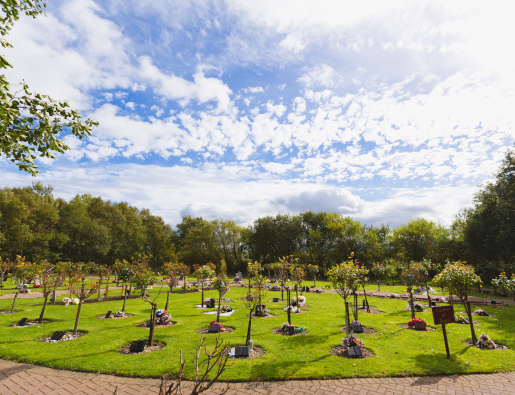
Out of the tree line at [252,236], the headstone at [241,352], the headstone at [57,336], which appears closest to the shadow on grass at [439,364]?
the headstone at [241,352]

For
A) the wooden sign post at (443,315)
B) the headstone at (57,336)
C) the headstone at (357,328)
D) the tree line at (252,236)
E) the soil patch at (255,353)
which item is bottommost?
the soil patch at (255,353)

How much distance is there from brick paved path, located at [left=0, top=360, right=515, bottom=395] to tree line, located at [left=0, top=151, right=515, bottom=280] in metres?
29.8

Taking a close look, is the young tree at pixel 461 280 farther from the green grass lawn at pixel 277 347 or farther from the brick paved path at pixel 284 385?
the brick paved path at pixel 284 385

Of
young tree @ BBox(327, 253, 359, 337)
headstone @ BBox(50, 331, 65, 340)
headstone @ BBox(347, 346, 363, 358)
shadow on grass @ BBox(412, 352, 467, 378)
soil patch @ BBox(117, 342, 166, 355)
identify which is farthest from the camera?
young tree @ BBox(327, 253, 359, 337)

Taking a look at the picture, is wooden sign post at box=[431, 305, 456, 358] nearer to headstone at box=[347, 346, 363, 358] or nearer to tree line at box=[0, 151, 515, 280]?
headstone at box=[347, 346, 363, 358]

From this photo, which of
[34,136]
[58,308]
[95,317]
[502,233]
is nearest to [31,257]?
[58,308]

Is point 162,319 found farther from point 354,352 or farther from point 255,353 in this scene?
point 354,352

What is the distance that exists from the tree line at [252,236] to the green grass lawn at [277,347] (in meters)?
21.2

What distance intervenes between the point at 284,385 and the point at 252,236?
178 feet

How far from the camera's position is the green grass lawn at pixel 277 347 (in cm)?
1006

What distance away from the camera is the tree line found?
117ft

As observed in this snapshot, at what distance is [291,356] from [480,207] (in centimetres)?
3811

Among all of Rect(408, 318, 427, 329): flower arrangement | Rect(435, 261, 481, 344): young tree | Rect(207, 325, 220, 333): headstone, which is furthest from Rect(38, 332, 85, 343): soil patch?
Rect(435, 261, 481, 344): young tree

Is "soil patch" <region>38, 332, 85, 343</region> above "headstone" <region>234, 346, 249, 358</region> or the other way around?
the other way around
